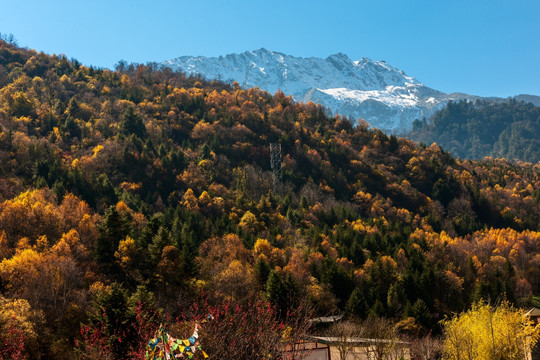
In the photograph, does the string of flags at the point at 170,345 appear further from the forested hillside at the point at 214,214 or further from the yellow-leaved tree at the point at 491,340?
the yellow-leaved tree at the point at 491,340

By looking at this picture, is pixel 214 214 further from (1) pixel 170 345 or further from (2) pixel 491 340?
(1) pixel 170 345

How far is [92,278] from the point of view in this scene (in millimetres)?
43000

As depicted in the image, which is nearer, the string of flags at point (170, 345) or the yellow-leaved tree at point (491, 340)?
the string of flags at point (170, 345)

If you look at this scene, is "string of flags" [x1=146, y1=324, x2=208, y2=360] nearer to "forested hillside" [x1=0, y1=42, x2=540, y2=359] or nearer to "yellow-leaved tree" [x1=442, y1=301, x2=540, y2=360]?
"forested hillside" [x1=0, y1=42, x2=540, y2=359]

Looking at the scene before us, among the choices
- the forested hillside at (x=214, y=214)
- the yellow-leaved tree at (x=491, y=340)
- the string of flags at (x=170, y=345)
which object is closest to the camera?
the string of flags at (x=170, y=345)

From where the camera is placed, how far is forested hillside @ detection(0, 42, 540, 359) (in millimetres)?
38906

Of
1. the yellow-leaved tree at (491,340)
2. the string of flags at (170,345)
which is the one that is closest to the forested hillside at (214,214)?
the string of flags at (170,345)

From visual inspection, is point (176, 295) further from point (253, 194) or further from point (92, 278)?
point (253, 194)

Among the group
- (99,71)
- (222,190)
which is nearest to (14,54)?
(99,71)

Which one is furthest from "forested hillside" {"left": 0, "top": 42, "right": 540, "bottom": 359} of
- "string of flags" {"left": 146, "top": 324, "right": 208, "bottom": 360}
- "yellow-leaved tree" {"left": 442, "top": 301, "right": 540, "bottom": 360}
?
"yellow-leaved tree" {"left": 442, "top": 301, "right": 540, "bottom": 360}

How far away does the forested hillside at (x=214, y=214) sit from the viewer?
38.9m

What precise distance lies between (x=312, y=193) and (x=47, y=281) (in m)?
73.5

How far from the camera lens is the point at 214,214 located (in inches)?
3258

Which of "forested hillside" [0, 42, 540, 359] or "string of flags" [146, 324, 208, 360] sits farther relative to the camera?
"forested hillside" [0, 42, 540, 359]
